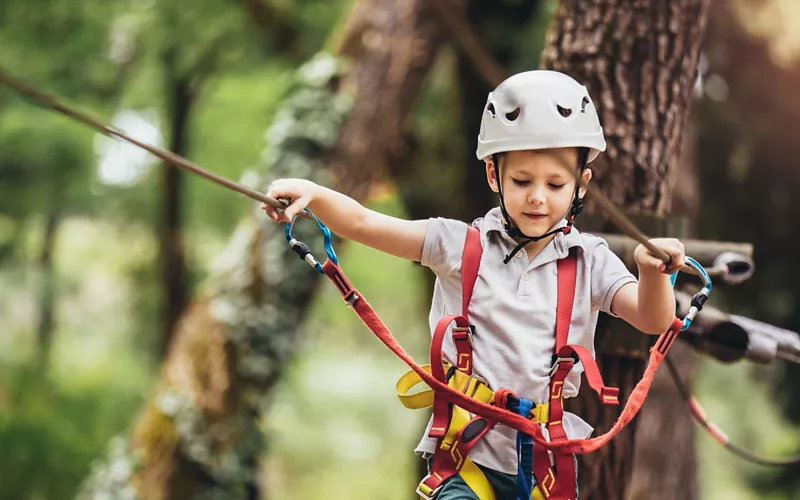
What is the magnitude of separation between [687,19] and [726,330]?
3.46 ft

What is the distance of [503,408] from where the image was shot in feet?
6.32

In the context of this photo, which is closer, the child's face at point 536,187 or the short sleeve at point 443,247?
the child's face at point 536,187

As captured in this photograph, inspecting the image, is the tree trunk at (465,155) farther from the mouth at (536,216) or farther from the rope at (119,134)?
the rope at (119,134)

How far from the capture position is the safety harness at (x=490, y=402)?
1.92 metres

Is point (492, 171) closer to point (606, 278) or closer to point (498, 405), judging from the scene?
point (606, 278)

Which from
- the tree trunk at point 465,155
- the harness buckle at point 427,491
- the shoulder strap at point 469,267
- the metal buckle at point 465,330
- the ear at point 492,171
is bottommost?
the harness buckle at point 427,491

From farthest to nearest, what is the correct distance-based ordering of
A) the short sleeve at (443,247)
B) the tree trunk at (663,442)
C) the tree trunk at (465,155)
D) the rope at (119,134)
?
the tree trunk at (465,155) → the tree trunk at (663,442) → the short sleeve at (443,247) → the rope at (119,134)

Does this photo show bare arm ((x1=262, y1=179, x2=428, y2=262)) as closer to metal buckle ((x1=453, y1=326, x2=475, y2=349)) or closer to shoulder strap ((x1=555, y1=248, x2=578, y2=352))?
metal buckle ((x1=453, y1=326, x2=475, y2=349))

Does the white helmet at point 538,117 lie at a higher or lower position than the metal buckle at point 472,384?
higher

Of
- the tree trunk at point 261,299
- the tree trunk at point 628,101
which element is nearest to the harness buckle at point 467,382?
the tree trunk at point 628,101

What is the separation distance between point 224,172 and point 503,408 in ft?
26.0

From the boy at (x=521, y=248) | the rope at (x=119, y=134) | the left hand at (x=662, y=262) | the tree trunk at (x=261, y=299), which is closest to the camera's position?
the rope at (x=119, y=134)

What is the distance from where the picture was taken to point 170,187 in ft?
30.5

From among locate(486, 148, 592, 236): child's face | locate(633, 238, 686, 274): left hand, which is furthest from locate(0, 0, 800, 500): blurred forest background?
locate(633, 238, 686, 274): left hand
